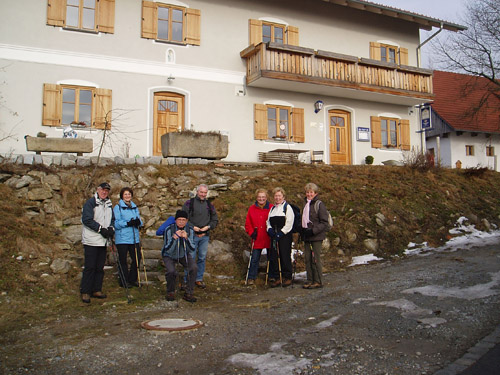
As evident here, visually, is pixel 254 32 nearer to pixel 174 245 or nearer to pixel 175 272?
pixel 174 245

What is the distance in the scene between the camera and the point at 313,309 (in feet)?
18.9

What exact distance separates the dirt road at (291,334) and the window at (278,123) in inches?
385

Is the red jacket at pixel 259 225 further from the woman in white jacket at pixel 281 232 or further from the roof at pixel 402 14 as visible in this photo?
the roof at pixel 402 14

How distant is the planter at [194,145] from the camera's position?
11.4 meters

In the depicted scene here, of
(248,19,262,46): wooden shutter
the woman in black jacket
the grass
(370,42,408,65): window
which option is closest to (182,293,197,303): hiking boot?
the grass

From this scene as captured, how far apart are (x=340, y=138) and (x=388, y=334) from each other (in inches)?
549

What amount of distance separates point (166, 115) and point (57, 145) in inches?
A: 193

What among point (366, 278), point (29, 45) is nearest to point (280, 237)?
point (366, 278)

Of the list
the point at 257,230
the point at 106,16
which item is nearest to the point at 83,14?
the point at 106,16

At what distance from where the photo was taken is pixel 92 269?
6375 mm

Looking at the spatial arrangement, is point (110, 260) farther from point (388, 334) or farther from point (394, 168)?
point (394, 168)

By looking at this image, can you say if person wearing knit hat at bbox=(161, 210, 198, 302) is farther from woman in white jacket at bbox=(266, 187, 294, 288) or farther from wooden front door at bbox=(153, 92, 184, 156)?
wooden front door at bbox=(153, 92, 184, 156)

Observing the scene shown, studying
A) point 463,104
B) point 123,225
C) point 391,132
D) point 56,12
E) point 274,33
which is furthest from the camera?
point 463,104

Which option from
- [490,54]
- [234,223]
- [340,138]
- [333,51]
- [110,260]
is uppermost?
[490,54]
